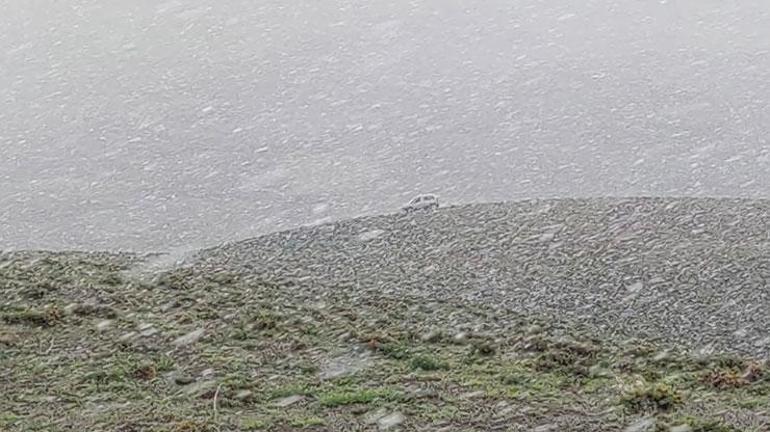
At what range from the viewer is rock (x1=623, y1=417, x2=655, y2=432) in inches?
202

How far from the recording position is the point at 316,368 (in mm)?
6559

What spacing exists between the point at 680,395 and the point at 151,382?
3.09 metres

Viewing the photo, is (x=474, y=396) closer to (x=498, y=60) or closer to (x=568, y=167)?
(x=568, y=167)

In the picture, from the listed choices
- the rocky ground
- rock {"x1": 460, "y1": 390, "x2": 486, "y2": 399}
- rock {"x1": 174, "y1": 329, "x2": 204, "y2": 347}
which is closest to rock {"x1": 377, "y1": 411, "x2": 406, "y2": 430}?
the rocky ground

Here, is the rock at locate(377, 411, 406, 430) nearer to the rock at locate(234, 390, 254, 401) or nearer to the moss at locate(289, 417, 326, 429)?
the moss at locate(289, 417, 326, 429)

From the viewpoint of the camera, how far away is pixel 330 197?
41.9 ft

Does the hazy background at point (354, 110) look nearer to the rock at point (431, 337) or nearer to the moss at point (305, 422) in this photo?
the rock at point (431, 337)

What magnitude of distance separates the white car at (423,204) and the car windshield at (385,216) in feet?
0.29

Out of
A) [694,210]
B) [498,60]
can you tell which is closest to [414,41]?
[498,60]

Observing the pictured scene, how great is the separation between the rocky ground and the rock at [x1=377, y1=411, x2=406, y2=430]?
0.02 metres

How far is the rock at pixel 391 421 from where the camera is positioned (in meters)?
5.32

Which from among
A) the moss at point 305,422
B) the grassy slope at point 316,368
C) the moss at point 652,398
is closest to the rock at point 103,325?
the grassy slope at point 316,368

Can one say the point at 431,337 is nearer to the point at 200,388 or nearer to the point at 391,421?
the point at 200,388

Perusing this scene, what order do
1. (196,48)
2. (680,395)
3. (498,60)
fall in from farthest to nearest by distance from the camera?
(196,48) → (498,60) → (680,395)
